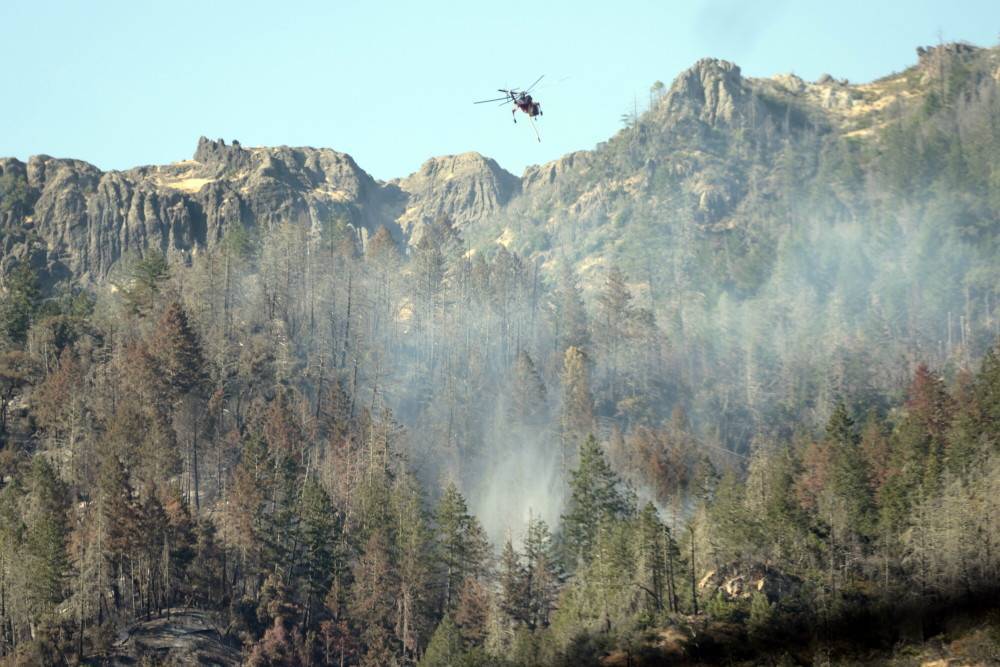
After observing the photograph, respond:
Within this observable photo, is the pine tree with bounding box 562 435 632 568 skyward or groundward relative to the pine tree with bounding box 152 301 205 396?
groundward

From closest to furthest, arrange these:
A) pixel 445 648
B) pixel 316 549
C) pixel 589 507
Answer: pixel 445 648 < pixel 316 549 < pixel 589 507

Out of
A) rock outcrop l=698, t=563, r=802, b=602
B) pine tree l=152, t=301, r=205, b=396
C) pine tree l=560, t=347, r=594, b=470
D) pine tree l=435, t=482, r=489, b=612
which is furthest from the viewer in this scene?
pine tree l=560, t=347, r=594, b=470

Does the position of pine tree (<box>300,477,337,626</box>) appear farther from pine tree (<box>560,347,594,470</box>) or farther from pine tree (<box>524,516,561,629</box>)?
pine tree (<box>560,347,594,470</box>)

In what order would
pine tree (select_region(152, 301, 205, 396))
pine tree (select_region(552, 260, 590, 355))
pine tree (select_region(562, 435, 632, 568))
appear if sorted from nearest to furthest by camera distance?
pine tree (select_region(562, 435, 632, 568)) → pine tree (select_region(152, 301, 205, 396)) → pine tree (select_region(552, 260, 590, 355))

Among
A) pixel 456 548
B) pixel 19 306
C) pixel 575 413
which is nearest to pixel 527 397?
pixel 575 413

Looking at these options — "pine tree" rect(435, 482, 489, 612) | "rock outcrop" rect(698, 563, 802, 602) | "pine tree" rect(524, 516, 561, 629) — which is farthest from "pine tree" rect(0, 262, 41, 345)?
"rock outcrop" rect(698, 563, 802, 602)

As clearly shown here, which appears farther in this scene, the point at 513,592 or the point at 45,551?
the point at 513,592

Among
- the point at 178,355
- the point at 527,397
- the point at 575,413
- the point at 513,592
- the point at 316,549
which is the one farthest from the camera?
the point at 527,397

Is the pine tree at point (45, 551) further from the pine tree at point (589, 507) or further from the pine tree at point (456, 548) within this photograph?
the pine tree at point (589, 507)

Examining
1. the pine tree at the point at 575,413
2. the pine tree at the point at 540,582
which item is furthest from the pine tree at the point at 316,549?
the pine tree at the point at 575,413

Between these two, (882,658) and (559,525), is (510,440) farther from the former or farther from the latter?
(882,658)

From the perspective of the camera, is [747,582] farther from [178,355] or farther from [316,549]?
[178,355]

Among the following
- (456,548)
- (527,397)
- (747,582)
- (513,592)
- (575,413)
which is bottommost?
(513,592)

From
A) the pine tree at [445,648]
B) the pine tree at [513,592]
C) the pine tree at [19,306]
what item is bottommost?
the pine tree at [445,648]
